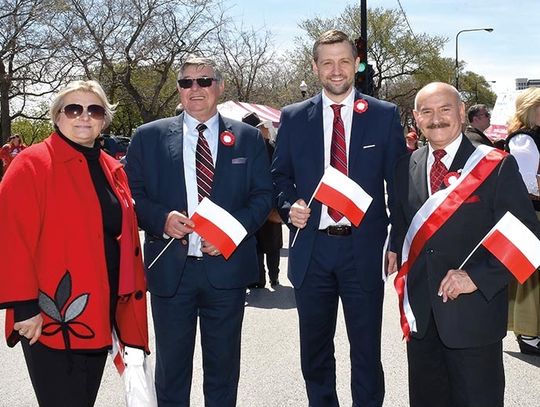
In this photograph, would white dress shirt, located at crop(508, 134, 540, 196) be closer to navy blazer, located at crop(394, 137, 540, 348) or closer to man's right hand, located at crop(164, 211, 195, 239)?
navy blazer, located at crop(394, 137, 540, 348)

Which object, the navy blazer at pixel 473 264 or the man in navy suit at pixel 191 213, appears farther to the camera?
the man in navy suit at pixel 191 213

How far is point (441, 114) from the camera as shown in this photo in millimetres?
3236

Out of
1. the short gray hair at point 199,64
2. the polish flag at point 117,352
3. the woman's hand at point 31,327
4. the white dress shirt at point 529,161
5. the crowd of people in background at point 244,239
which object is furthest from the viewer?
the white dress shirt at point 529,161

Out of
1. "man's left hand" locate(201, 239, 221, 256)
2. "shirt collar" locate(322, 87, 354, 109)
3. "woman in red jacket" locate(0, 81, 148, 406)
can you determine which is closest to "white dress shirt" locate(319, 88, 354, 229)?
"shirt collar" locate(322, 87, 354, 109)

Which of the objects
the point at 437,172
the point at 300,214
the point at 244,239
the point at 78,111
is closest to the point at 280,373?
the point at 244,239

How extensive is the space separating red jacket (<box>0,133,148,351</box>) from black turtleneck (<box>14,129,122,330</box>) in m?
0.05

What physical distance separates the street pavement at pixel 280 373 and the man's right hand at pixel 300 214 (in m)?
1.45

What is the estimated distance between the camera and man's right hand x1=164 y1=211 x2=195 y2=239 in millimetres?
3367

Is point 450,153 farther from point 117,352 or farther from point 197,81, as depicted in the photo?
point 117,352

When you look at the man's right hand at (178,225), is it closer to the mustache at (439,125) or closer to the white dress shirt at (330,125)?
the white dress shirt at (330,125)

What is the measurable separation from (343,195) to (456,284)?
2.68 feet

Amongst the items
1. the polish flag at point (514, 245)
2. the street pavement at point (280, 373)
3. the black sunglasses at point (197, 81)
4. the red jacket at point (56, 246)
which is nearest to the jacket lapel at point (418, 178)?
the polish flag at point (514, 245)

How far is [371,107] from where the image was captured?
375 cm

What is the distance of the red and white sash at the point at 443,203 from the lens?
3.06m
